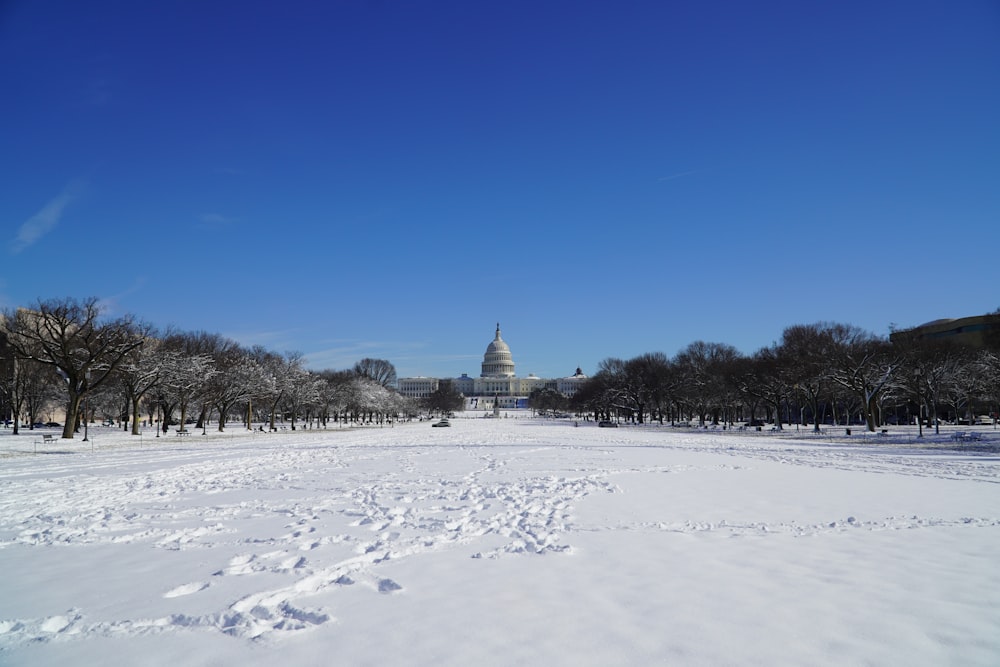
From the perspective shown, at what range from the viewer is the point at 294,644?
4.98 metres

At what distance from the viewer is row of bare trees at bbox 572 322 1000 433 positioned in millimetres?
49500

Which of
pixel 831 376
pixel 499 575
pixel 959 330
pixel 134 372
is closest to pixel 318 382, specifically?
pixel 134 372

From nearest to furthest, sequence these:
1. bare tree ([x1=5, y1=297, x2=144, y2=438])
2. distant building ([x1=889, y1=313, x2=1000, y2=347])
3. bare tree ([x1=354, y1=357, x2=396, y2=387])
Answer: bare tree ([x1=5, y1=297, x2=144, y2=438])
distant building ([x1=889, y1=313, x2=1000, y2=347])
bare tree ([x1=354, y1=357, x2=396, y2=387])

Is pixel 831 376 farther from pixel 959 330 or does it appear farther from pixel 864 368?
pixel 959 330

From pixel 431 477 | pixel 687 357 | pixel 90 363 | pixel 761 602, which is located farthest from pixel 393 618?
pixel 687 357

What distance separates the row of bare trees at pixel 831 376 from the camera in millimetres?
49500

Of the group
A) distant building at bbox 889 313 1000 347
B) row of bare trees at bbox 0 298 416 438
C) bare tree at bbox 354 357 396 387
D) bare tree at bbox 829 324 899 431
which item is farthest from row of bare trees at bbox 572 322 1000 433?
bare tree at bbox 354 357 396 387

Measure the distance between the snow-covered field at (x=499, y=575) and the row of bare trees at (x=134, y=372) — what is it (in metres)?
28.3

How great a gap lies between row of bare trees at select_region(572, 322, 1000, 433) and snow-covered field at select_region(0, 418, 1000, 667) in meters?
41.1

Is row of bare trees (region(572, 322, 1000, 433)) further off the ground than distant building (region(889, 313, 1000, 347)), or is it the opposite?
distant building (region(889, 313, 1000, 347))

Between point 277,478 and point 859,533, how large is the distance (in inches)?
503

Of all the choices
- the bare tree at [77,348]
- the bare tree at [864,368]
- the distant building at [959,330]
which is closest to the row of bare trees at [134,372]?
the bare tree at [77,348]

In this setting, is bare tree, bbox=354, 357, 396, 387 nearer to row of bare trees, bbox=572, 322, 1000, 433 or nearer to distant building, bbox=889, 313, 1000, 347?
row of bare trees, bbox=572, 322, 1000, 433

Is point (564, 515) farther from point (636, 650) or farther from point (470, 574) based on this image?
point (636, 650)
